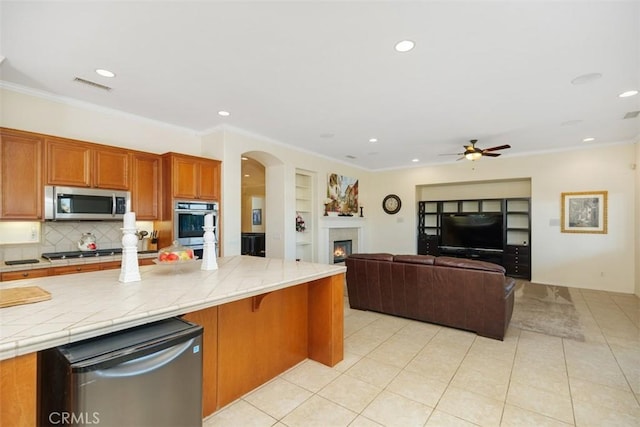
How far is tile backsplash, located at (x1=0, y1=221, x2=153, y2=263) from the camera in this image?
333 centimetres

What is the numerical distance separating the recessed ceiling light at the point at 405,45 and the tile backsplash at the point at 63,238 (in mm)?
3513

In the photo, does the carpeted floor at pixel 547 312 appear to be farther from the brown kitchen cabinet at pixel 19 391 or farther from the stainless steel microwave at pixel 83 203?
the stainless steel microwave at pixel 83 203

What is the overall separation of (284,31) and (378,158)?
500cm

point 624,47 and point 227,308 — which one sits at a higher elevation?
point 624,47

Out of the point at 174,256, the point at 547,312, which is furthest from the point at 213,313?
the point at 547,312

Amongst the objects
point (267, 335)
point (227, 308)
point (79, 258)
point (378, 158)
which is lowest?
point (267, 335)

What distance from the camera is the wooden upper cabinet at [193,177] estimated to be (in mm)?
4102

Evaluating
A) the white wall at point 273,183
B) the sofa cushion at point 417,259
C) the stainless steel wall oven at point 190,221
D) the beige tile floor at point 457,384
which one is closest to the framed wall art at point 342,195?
the white wall at point 273,183

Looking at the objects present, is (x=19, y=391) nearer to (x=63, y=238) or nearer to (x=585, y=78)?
(x=63, y=238)

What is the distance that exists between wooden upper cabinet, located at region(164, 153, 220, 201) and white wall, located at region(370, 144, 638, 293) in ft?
18.0

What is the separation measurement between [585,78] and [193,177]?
475cm

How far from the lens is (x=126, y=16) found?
6.95ft

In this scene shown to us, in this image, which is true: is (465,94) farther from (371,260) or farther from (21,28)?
(21,28)

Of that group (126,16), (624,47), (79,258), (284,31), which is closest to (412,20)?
(284,31)
